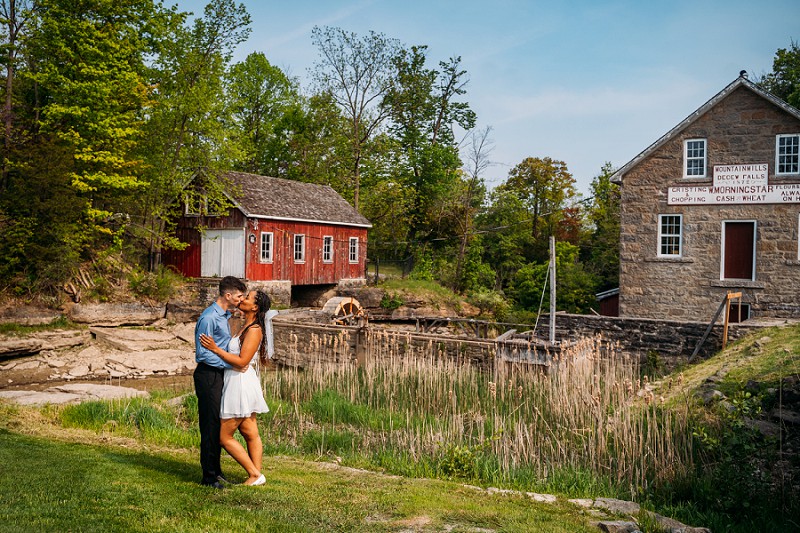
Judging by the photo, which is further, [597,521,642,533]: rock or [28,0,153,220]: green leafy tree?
[28,0,153,220]: green leafy tree

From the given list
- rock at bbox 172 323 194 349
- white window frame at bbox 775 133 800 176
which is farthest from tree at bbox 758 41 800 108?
rock at bbox 172 323 194 349

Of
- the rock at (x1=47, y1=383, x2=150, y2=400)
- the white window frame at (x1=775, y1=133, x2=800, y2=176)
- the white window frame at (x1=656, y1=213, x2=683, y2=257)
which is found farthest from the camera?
the white window frame at (x1=656, y1=213, x2=683, y2=257)

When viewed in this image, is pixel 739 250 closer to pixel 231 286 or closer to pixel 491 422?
pixel 491 422

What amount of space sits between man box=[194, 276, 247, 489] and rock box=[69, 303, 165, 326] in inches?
726

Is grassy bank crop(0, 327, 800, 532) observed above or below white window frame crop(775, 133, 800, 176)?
below

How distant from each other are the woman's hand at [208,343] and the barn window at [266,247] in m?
21.8

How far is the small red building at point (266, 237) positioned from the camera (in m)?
26.7

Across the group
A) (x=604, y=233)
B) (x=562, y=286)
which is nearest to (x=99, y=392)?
(x=562, y=286)

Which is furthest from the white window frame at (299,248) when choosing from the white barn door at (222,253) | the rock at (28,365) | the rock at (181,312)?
the rock at (28,365)

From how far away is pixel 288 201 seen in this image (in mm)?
29703

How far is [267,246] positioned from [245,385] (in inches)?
869

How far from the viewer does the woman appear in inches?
224

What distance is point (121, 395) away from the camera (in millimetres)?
11578

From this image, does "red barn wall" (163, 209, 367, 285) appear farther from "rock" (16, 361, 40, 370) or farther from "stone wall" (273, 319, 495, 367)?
"rock" (16, 361, 40, 370)
